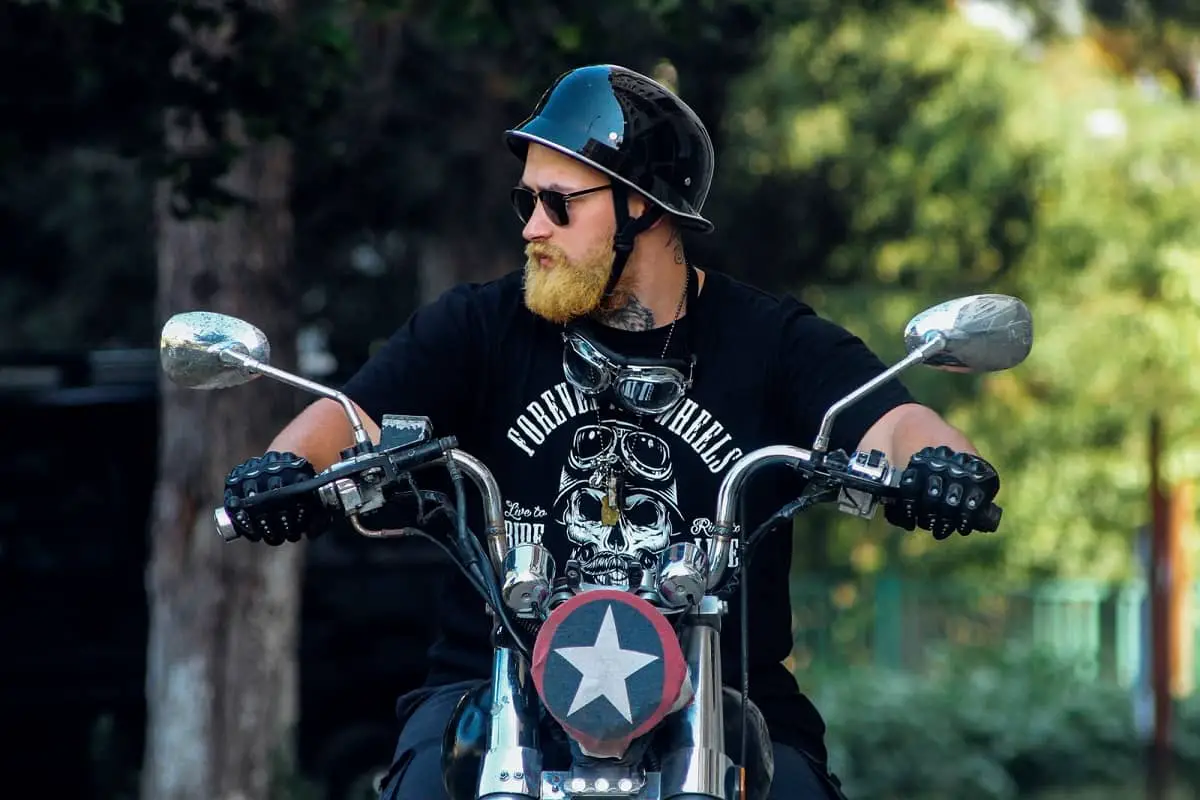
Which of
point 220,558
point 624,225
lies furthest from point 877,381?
point 220,558

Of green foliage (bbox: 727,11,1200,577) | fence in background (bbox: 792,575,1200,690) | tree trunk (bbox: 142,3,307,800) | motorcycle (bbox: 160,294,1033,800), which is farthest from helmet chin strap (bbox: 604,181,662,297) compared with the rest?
fence in background (bbox: 792,575,1200,690)

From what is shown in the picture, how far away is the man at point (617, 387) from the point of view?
133 inches

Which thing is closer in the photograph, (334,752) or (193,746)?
(193,746)

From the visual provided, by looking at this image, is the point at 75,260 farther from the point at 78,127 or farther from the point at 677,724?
the point at 677,724

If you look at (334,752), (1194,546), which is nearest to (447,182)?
(334,752)

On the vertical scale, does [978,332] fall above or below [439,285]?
below

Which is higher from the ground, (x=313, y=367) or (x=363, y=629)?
(x=313, y=367)

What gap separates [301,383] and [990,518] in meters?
0.99

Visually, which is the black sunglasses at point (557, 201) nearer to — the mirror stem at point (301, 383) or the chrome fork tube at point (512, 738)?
the mirror stem at point (301, 383)

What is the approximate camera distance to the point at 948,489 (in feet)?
9.81

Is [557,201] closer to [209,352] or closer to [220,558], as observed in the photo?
[209,352]

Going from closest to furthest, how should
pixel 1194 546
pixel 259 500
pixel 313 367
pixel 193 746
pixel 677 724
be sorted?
pixel 677 724
pixel 259 500
pixel 193 746
pixel 313 367
pixel 1194 546

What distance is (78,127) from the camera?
682 centimetres

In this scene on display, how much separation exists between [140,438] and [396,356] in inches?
265
